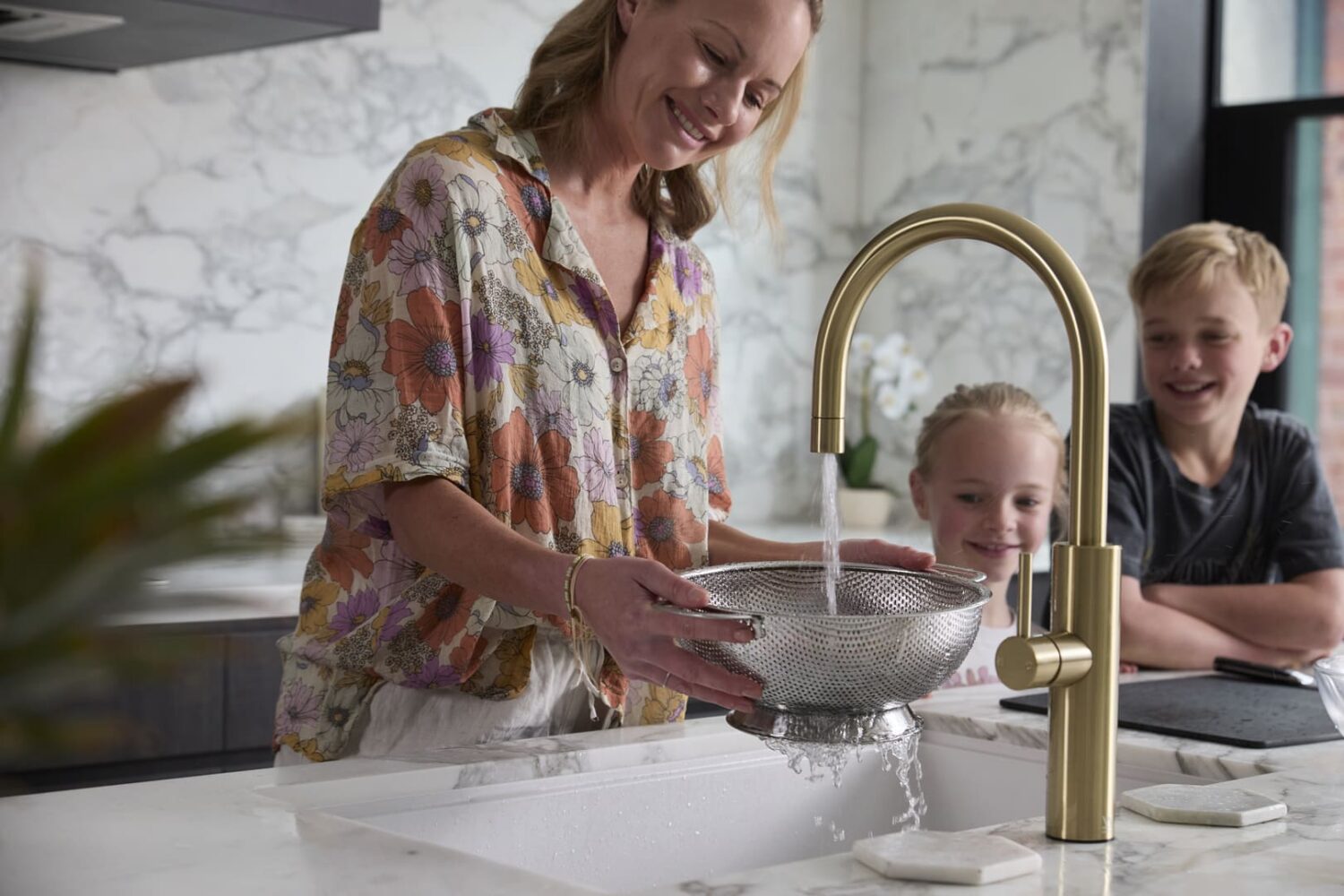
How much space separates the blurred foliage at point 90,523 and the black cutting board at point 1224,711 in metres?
1.01

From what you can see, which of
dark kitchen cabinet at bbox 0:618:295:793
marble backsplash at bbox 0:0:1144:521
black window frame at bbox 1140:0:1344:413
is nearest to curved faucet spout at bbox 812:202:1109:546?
marble backsplash at bbox 0:0:1144:521

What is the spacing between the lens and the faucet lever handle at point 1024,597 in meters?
0.89

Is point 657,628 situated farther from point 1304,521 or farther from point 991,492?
point 1304,521

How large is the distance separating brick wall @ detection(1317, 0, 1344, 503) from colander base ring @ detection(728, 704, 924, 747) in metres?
2.46

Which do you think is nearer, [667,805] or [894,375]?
[667,805]

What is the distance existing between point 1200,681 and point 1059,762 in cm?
72

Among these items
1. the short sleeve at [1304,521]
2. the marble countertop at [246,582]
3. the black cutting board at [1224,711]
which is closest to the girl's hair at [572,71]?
the marble countertop at [246,582]

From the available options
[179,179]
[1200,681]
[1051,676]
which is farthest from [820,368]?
[179,179]

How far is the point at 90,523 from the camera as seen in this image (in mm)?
342

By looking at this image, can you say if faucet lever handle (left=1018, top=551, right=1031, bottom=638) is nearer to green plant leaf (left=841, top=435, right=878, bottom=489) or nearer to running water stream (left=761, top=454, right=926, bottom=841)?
running water stream (left=761, top=454, right=926, bottom=841)

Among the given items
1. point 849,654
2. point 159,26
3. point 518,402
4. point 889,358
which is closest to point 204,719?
point 159,26

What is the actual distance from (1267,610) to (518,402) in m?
1.08

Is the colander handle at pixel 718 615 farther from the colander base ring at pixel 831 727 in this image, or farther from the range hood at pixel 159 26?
the range hood at pixel 159 26

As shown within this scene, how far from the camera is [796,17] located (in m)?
1.30
